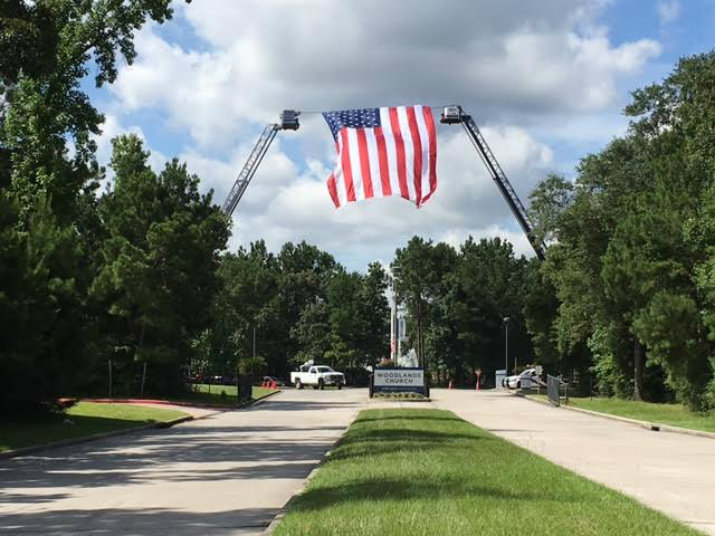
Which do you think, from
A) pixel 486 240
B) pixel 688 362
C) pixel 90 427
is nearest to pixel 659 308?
pixel 688 362

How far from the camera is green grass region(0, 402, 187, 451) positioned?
71.9ft

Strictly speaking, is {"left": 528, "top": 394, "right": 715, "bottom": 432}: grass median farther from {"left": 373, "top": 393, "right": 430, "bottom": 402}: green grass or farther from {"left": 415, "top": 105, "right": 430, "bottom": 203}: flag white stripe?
{"left": 415, "top": 105, "right": 430, "bottom": 203}: flag white stripe

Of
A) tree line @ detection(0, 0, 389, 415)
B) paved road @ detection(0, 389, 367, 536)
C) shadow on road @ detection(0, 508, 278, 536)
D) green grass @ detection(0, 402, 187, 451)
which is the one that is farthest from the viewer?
tree line @ detection(0, 0, 389, 415)

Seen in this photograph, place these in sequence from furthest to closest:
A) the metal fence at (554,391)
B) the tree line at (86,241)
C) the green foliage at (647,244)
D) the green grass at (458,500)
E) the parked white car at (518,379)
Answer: the parked white car at (518,379) → the metal fence at (554,391) → the green foliage at (647,244) → the tree line at (86,241) → the green grass at (458,500)

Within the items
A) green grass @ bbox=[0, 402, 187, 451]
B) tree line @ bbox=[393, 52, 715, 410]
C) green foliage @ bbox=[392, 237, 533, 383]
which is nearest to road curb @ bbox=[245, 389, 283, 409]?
green grass @ bbox=[0, 402, 187, 451]

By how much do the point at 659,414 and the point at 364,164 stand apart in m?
19.9

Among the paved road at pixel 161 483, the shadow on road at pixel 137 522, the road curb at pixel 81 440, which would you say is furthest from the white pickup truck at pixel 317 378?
the shadow on road at pixel 137 522

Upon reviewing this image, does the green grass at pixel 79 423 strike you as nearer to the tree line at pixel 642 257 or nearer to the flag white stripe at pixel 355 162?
the flag white stripe at pixel 355 162

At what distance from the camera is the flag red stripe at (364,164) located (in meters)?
24.1

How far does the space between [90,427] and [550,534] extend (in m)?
20.8

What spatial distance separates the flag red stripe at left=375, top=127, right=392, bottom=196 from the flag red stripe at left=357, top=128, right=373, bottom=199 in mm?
330

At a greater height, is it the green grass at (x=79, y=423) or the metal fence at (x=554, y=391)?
the metal fence at (x=554, y=391)

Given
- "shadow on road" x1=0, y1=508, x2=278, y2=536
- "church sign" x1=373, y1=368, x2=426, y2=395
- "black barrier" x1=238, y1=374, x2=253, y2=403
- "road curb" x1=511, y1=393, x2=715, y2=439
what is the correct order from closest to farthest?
"shadow on road" x1=0, y1=508, x2=278, y2=536, "road curb" x1=511, y1=393, x2=715, y2=439, "black barrier" x1=238, y1=374, x2=253, y2=403, "church sign" x1=373, y1=368, x2=426, y2=395

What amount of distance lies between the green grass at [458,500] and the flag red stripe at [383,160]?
8.91 m
